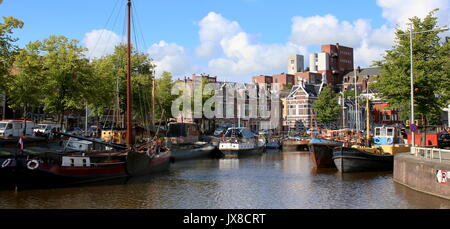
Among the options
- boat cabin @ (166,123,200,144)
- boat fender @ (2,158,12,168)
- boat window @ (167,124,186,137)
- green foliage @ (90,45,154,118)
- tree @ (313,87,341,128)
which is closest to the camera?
boat fender @ (2,158,12,168)

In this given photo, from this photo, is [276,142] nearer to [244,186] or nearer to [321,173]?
[321,173]

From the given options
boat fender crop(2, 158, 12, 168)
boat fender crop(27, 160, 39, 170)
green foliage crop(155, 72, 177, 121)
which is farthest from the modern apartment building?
boat fender crop(2, 158, 12, 168)

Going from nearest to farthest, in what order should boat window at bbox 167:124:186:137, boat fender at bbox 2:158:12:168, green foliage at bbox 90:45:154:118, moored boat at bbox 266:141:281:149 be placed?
boat fender at bbox 2:158:12:168 → green foliage at bbox 90:45:154:118 → boat window at bbox 167:124:186:137 → moored boat at bbox 266:141:281:149

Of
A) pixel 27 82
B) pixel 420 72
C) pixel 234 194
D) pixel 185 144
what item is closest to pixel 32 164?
pixel 234 194

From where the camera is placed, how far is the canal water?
21.8m

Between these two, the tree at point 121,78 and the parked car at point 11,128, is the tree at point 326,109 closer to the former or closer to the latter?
the tree at point 121,78

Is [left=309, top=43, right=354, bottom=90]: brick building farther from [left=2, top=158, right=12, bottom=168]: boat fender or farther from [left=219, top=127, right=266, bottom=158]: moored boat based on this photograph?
[left=2, top=158, right=12, bottom=168]: boat fender

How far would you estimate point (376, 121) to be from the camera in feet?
392

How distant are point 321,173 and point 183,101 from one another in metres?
47.5

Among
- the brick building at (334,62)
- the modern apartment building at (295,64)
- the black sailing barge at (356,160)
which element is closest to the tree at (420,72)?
the black sailing barge at (356,160)

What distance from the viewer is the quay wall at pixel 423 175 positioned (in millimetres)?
20797

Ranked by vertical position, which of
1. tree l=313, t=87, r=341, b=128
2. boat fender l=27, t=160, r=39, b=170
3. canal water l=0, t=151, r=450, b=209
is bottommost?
canal water l=0, t=151, r=450, b=209

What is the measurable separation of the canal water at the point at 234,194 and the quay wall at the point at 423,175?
0.40m
